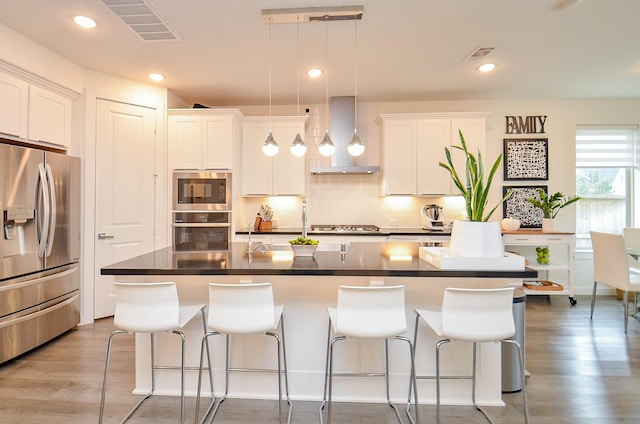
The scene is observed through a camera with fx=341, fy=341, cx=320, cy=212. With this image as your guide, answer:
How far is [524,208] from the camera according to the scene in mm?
4734

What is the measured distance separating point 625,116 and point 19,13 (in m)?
6.84

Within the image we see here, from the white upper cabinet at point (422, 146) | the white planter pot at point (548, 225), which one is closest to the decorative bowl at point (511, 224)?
the white planter pot at point (548, 225)

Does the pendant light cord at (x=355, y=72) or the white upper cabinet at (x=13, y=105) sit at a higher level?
the pendant light cord at (x=355, y=72)

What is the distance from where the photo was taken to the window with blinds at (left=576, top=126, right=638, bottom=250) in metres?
4.77

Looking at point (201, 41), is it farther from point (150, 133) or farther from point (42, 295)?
point (42, 295)

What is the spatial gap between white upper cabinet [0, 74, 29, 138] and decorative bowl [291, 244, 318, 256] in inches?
102

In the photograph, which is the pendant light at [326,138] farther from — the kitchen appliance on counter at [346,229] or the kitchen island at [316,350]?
the kitchen appliance on counter at [346,229]

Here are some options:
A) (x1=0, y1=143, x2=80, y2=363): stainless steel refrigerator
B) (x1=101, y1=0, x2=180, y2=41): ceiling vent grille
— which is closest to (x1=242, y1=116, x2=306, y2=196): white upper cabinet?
(x1=101, y1=0, x2=180, y2=41): ceiling vent grille

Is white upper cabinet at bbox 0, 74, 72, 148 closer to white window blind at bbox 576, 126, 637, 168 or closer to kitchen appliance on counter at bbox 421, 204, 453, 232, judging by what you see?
kitchen appliance on counter at bbox 421, 204, 453, 232

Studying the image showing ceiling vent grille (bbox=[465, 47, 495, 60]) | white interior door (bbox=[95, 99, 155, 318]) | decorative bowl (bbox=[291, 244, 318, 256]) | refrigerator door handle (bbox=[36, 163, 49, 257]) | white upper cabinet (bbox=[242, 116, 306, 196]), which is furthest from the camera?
white upper cabinet (bbox=[242, 116, 306, 196])

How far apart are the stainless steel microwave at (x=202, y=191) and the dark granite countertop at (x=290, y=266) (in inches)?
71.9

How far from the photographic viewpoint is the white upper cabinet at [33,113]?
2795 millimetres

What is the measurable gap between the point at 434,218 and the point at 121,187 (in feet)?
12.6

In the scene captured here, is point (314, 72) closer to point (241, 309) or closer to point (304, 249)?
point (304, 249)
